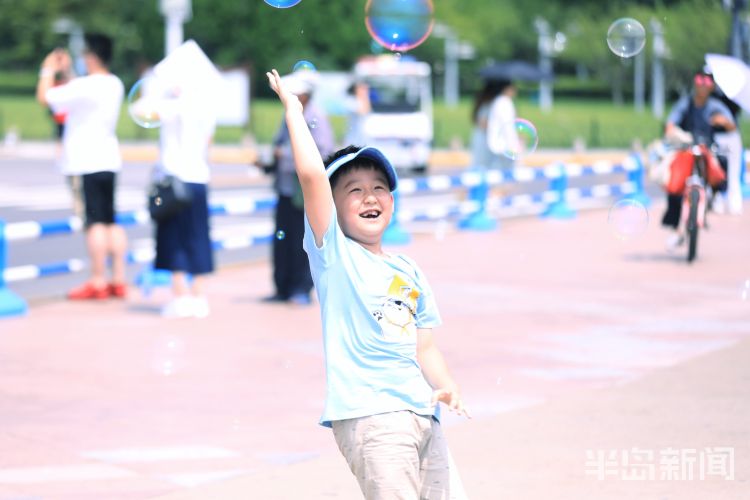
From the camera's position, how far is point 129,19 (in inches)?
3238

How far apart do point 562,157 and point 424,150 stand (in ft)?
21.7

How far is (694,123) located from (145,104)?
6270 mm

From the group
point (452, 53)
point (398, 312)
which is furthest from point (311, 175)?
point (452, 53)

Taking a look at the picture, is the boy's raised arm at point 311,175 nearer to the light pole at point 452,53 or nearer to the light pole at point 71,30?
the light pole at point 71,30

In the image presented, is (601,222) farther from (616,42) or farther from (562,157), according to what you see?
(562,157)

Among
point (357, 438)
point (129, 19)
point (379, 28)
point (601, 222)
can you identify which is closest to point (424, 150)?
point (601, 222)

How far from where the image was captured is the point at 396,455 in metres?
4.11

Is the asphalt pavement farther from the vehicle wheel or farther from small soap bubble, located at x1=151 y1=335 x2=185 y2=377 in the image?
the vehicle wheel

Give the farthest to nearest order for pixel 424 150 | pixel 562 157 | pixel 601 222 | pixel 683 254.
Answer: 1. pixel 562 157
2. pixel 424 150
3. pixel 601 222
4. pixel 683 254

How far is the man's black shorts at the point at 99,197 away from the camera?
35.9 feet

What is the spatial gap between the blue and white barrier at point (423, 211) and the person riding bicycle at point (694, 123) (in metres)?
2.96

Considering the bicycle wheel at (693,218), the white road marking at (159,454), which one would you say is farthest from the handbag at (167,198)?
the bicycle wheel at (693,218)

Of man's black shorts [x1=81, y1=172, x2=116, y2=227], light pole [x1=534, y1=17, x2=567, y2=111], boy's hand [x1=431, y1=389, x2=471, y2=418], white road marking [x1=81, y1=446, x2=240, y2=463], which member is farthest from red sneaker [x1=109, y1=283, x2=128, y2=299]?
light pole [x1=534, y1=17, x2=567, y2=111]

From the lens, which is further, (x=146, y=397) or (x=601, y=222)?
(x=601, y=222)
